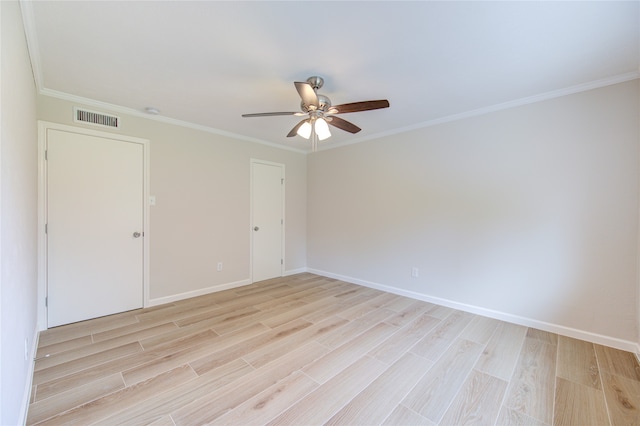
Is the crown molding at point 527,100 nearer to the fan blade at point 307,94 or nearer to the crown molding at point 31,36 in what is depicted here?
the fan blade at point 307,94

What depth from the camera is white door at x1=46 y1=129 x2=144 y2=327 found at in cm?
271

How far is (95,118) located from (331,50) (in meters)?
2.79

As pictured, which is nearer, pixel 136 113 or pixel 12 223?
pixel 12 223

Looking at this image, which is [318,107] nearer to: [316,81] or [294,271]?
[316,81]

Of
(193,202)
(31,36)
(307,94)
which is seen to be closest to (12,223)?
(31,36)

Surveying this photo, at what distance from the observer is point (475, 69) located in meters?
2.21

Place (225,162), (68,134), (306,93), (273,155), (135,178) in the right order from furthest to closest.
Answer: (273,155) → (225,162) → (135,178) → (68,134) → (306,93)

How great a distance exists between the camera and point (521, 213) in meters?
2.81

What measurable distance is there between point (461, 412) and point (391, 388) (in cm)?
44

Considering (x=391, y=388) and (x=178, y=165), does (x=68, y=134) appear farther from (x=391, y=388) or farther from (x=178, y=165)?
(x=391, y=388)

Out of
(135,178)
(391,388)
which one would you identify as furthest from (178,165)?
(391,388)

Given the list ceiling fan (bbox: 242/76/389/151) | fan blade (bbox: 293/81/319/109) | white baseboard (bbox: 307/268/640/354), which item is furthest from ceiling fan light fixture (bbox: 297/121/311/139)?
white baseboard (bbox: 307/268/640/354)

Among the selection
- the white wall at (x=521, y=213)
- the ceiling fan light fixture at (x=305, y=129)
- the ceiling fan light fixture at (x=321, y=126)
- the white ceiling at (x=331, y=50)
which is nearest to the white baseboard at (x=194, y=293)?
the white wall at (x=521, y=213)

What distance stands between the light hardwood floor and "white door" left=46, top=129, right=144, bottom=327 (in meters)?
0.26
